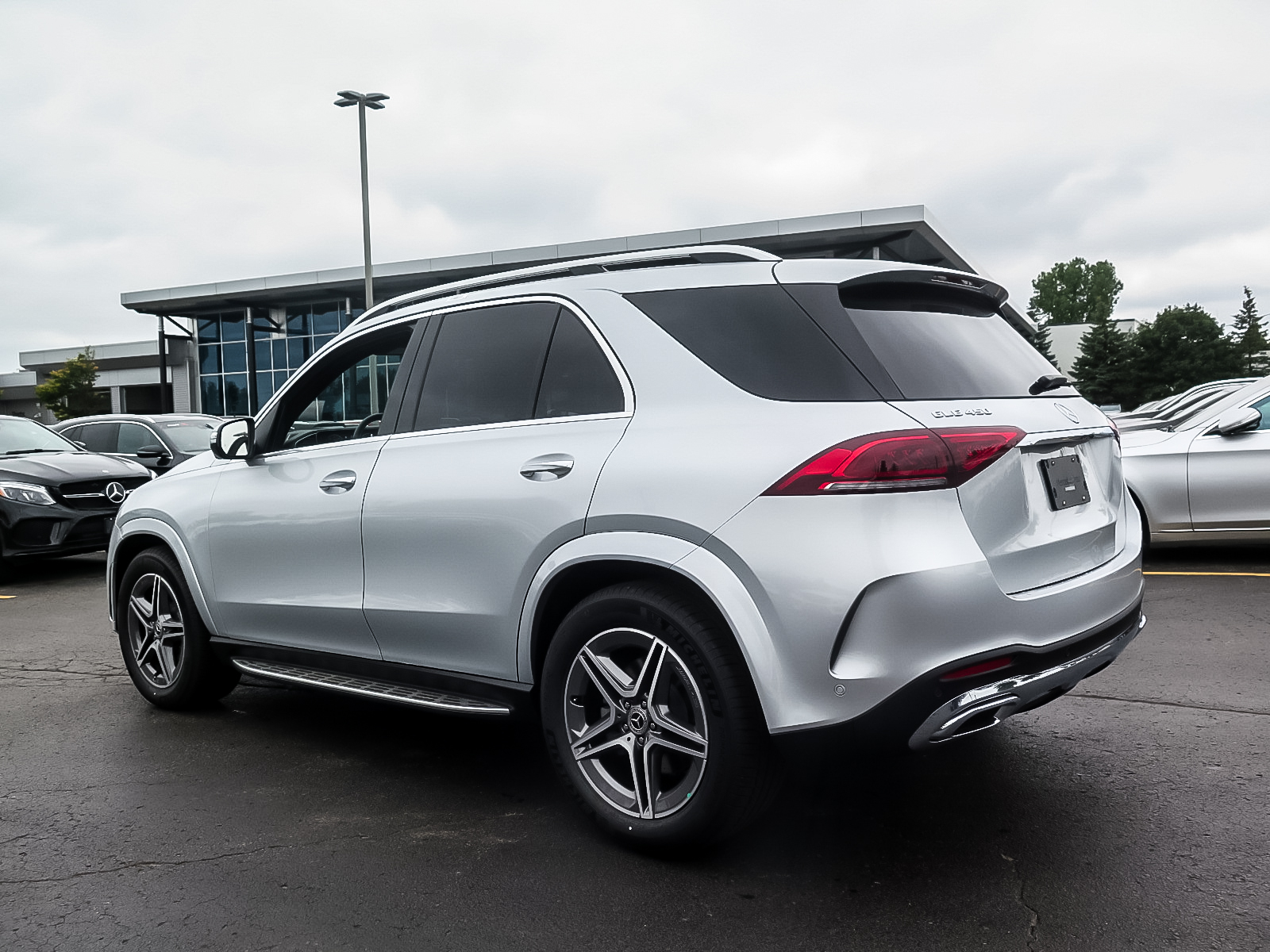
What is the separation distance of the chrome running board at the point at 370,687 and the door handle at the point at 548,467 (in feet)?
2.61

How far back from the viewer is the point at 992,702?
2.95m

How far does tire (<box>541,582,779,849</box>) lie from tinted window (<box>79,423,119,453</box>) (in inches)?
508

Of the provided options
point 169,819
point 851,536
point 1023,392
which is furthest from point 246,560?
point 1023,392

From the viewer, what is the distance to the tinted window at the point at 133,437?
14000 millimetres

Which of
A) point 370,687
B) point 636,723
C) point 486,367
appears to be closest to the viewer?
point 636,723

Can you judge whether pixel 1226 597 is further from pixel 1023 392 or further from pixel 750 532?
pixel 750 532

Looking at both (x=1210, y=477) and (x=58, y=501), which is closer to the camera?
(x=1210, y=477)

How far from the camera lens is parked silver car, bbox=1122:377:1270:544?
8453 millimetres

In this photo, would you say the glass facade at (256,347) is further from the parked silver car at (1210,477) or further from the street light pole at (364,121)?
the parked silver car at (1210,477)

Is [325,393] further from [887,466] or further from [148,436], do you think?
[148,436]

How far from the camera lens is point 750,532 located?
9.86 ft

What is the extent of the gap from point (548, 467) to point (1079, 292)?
129 metres

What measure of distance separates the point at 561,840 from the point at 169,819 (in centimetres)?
140

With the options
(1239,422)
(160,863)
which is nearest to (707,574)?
(160,863)
